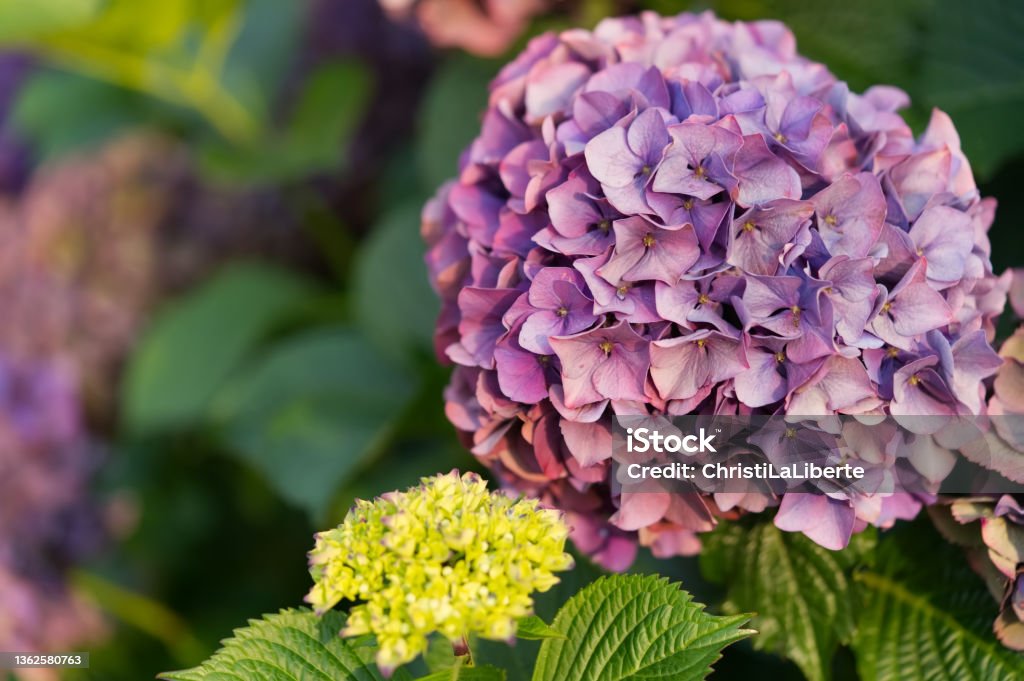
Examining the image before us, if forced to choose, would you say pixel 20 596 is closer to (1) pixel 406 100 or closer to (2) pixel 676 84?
(1) pixel 406 100

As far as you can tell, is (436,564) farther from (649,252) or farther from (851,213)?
(851,213)

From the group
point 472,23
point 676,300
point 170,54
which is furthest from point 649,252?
point 170,54

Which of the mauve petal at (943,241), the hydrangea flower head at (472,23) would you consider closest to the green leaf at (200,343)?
the hydrangea flower head at (472,23)

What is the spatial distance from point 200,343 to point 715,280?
1.01 metres

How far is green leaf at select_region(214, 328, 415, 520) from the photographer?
96 cm

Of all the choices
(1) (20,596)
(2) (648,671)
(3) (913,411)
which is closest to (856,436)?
(3) (913,411)

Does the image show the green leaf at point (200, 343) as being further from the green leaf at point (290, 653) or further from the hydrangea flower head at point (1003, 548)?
the hydrangea flower head at point (1003, 548)

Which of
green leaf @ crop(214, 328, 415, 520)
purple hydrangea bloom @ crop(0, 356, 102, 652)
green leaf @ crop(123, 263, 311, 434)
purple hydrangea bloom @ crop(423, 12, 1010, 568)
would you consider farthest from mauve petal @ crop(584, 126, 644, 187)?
purple hydrangea bloom @ crop(0, 356, 102, 652)

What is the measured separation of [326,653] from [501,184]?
34cm

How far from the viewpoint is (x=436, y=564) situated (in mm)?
469

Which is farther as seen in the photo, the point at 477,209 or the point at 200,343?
the point at 200,343

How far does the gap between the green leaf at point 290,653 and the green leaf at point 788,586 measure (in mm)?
280

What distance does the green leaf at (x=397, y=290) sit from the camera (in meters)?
1.11

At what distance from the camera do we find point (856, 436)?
1.89 ft
